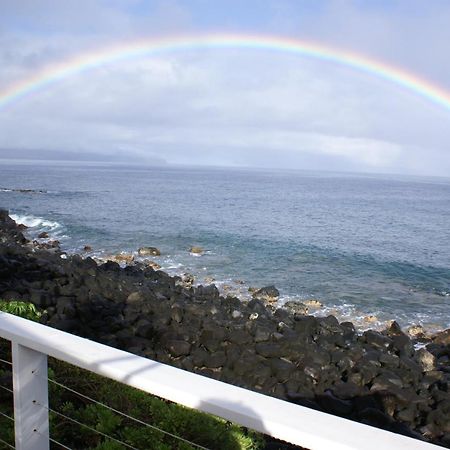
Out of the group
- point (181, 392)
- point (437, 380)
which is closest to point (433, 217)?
point (437, 380)

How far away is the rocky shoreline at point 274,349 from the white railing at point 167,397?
607cm

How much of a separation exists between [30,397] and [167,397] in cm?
86

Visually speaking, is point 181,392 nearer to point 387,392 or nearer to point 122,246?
point 387,392

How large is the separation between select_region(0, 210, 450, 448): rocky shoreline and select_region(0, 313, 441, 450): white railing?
19.9 feet

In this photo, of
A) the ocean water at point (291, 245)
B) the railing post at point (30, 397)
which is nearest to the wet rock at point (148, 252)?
the ocean water at point (291, 245)

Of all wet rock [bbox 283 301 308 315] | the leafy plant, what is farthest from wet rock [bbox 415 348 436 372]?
the leafy plant

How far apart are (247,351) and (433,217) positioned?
5132cm

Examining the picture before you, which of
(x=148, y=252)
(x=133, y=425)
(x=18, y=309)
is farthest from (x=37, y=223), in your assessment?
(x=133, y=425)

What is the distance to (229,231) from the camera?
124 ft

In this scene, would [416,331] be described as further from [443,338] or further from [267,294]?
[267,294]

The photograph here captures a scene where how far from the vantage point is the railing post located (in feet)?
7.53

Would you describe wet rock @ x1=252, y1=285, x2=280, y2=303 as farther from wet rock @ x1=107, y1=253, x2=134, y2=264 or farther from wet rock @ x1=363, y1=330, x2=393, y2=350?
wet rock @ x1=107, y1=253, x2=134, y2=264

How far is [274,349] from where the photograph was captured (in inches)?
387

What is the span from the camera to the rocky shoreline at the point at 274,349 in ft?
27.1
